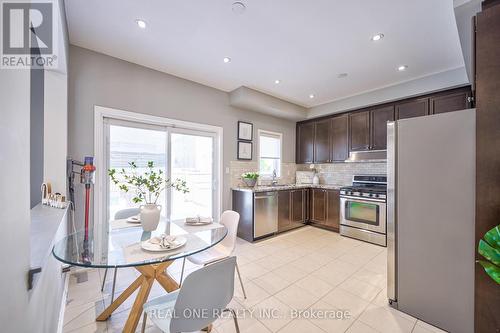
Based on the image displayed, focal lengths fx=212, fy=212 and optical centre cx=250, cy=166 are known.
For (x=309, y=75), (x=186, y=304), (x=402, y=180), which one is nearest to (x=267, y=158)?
(x=309, y=75)

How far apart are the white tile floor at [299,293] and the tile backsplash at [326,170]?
4.88ft

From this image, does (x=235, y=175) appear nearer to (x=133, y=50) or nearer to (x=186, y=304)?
(x=133, y=50)

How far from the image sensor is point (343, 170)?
15.6 ft

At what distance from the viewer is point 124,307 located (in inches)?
77.9

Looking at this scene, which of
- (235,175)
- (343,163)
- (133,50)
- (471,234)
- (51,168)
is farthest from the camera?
(343,163)

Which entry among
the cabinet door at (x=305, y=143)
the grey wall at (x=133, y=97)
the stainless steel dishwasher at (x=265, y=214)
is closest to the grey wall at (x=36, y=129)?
the grey wall at (x=133, y=97)

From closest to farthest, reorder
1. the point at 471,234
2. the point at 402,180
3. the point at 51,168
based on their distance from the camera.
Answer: the point at 471,234, the point at 402,180, the point at 51,168

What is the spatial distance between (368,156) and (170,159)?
3.63 metres

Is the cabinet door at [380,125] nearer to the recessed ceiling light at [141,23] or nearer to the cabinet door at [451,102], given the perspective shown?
the cabinet door at [451,102]

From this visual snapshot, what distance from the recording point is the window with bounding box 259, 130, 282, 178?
15.6 feet

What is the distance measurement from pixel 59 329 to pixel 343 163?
193 inches

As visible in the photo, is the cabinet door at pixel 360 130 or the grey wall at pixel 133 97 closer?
the grey wall at pixel 133 97

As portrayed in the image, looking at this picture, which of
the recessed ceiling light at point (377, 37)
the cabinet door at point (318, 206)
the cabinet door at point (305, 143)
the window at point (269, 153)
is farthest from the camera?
the cabinet door at point (305, 143)

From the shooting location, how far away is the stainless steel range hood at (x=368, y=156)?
3912 millimetres
